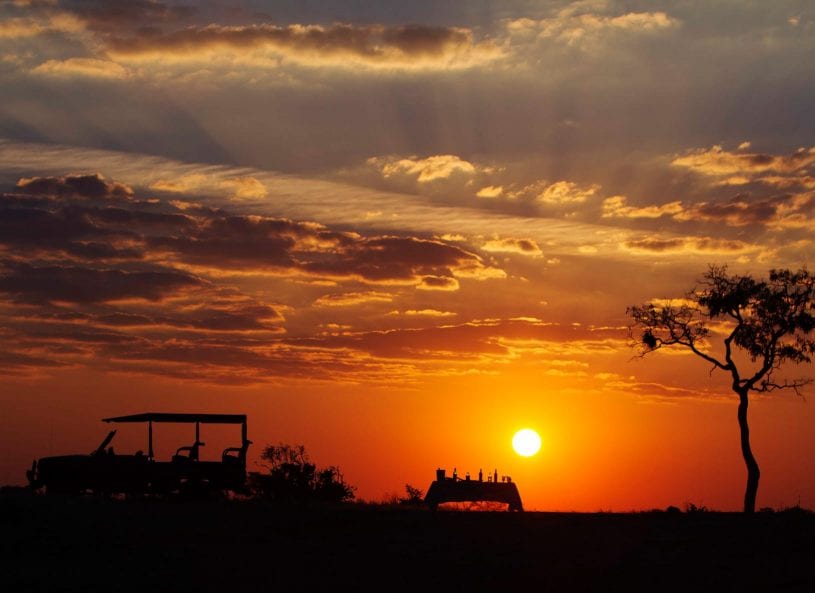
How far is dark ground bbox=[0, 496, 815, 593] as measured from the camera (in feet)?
75.8

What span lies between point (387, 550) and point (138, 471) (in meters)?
17.1

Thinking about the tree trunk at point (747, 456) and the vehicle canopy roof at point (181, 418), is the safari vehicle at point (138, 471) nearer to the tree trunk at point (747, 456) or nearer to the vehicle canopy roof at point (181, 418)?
the vehicle canopy roof at point (181, 418)

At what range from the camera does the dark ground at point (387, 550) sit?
2309 cm

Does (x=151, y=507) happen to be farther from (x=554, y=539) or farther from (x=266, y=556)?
(x=554, y=539)

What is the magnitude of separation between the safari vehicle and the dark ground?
7301 mm

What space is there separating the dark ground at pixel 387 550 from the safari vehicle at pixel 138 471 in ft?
24.0

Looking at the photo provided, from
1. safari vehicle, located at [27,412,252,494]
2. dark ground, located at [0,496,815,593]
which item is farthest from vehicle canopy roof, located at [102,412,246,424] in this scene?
dark ground, located at [0,496,815,593]

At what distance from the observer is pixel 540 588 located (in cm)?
2284

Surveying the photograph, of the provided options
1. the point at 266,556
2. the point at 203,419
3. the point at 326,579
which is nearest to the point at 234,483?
the point at 203,419

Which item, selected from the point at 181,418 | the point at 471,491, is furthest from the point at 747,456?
the point at 181,418

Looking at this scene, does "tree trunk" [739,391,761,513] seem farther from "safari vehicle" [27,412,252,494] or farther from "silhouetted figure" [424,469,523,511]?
"safari vehicle" [27,412,252,494]

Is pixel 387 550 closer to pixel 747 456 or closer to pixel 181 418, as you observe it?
pixel 181 418

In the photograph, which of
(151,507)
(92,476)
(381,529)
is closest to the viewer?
(381,529)

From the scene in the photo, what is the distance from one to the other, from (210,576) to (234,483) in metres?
17.9
